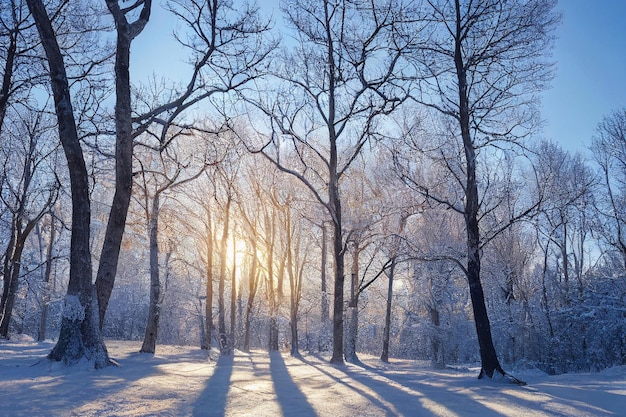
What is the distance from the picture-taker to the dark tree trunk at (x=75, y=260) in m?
6.13

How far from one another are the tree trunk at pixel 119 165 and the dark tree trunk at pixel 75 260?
73cm

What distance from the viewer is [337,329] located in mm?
13539

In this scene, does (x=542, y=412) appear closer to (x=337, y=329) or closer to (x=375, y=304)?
(x=337, y=329)

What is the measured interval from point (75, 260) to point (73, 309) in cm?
71

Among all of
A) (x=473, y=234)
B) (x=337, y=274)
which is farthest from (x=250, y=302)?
(x=473, y=234)

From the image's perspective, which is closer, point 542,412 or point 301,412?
point 301,412

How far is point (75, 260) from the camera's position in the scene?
21.2ft

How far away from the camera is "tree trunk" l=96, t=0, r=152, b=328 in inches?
289

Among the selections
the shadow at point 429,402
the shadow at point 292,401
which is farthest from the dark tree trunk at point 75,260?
the shadow at point 429,402

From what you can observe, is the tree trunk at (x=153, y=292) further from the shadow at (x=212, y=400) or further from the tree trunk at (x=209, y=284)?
the shadow at (x=212, y=400)

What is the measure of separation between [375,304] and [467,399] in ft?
78.9

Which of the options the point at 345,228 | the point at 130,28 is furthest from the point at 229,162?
the point at 130,28

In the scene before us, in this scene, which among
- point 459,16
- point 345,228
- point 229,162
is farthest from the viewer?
point 229,162

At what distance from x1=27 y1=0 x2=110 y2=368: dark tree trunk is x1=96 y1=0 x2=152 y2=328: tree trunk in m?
0.73
